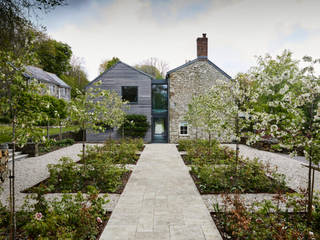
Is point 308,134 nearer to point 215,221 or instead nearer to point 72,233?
point 215,221

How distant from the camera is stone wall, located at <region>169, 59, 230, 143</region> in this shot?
1644cm

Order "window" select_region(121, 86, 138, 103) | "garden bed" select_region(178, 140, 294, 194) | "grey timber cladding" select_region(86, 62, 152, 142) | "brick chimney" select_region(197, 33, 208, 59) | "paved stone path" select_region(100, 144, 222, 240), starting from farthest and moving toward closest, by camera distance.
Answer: "window" select_region(121, 86, 138, 103) < "grey timber cladding" select_region(86, 62, 152, 142) < "brick chimney" select_region(197, 33, 208, 59) < "garden bed" select_region(178, 140, 294, 194) < "paved stone path" select_region(100, 144, 222, 240)

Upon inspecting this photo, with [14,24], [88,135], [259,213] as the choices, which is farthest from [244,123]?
[88,135]

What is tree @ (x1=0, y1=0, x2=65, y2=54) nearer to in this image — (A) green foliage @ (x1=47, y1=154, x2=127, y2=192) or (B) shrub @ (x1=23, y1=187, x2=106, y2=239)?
(A) green foliage @ (x1=47, y1=154, x2=127, y2=192)

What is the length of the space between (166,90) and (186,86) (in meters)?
1.69

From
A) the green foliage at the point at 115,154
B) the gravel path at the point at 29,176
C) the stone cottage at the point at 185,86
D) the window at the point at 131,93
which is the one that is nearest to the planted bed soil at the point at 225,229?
the gravel path at the point at 29,176

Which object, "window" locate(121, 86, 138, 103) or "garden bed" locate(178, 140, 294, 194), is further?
"window" locate(121, 86, 138, 103)

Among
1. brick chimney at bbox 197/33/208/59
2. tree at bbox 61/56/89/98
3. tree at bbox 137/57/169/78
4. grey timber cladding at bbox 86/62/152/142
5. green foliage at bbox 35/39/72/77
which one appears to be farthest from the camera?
tree at bbox 61/56/89/98

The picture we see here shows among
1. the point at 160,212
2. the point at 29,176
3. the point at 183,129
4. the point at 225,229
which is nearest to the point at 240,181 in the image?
the point at 225,229

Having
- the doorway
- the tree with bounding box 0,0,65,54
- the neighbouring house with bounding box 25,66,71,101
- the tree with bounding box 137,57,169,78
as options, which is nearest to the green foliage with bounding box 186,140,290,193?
the tree with bounding box 0,0,65,54

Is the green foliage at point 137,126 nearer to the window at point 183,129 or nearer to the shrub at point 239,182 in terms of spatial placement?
the window at point 183,129

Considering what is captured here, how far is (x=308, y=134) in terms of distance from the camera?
11.1 feet

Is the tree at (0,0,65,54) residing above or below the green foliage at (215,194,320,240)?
above

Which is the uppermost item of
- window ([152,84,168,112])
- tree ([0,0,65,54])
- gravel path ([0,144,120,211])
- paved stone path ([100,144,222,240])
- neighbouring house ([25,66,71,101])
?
neighbouring house ([25,66,71,101])
